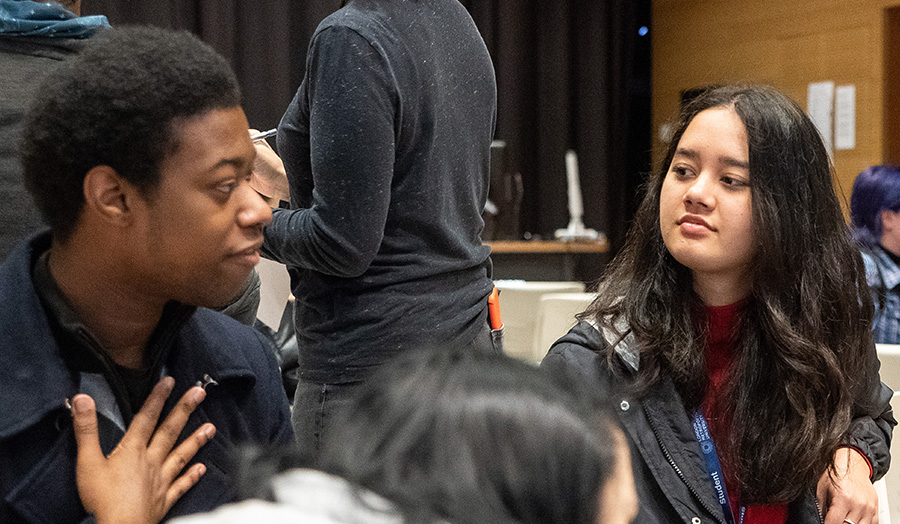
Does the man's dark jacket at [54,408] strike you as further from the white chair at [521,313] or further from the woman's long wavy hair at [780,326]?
the white chair at [521,313]

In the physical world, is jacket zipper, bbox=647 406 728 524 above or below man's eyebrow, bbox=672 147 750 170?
below

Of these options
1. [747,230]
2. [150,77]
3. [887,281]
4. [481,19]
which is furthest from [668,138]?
[481,19]

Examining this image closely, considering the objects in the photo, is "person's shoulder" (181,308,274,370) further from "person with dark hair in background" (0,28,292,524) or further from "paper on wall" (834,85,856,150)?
"paper on wall" (834,85,856,150)

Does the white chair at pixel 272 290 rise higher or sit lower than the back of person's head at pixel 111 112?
lower

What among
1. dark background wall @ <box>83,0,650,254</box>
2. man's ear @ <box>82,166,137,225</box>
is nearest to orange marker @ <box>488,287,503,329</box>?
man's ear @ <box>82,166,137,225</box>

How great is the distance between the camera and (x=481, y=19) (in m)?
6.85

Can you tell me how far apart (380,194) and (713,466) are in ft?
2.17

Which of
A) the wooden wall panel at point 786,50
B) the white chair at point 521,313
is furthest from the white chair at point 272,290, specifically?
the wooden wall panel at point 786,50

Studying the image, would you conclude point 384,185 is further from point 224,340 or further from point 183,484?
point 183,484

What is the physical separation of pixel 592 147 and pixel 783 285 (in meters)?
5.84

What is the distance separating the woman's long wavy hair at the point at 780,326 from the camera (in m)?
1.43

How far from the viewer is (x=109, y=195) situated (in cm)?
100

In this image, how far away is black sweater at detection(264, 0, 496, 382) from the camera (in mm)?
1414

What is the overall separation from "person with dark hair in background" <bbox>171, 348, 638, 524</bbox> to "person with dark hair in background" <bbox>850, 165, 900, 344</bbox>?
2.60 meters
